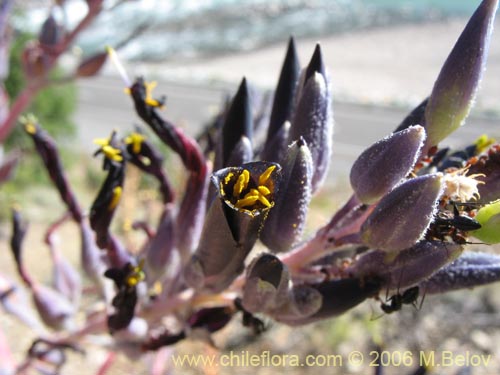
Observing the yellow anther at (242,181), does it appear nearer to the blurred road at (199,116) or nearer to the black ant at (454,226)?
the black ant at (454,226)

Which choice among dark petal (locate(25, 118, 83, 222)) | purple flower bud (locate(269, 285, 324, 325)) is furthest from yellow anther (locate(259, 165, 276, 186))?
dark petal (locate(25, 118, 83, 222))

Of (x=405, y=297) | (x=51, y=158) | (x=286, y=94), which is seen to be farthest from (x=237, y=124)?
(x=51, y=158)

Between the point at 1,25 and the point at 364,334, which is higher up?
the point at 1,25

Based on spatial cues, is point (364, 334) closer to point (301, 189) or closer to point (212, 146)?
point (212, 146)

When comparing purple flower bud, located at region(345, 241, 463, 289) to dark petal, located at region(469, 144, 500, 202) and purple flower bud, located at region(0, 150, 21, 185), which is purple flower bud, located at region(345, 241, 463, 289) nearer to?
dark petal, located at region(469, 144, 500, 202)

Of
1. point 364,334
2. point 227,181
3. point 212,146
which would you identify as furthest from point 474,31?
point 364,334
